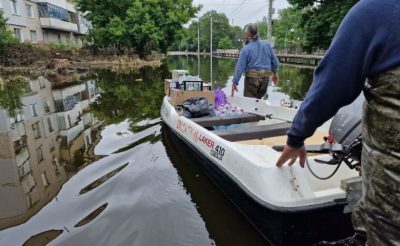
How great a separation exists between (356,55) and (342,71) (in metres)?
0.08

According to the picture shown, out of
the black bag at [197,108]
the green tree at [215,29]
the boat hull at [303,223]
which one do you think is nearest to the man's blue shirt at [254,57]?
the black bag at [197,108]

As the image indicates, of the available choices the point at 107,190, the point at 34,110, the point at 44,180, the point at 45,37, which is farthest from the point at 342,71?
the point at 45,37

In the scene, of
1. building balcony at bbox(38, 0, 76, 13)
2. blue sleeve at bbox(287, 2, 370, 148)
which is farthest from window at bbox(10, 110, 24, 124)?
building balcony at bbox(38, 0, 76, 13)

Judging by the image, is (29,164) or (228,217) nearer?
(228,217)

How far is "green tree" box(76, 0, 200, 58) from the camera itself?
31.5m

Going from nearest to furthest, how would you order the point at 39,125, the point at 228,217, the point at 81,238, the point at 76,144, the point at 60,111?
the point at 81,238
the point at 228,217
the point at 76,144
the point at 39,125
the point at 60,111

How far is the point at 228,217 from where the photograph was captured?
3.23 m

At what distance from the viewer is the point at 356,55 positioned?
3.85 ft

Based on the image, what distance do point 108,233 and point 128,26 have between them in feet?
104

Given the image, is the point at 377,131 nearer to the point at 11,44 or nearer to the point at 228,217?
the point at 228,217

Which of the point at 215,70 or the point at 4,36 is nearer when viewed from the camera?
the point at 4,36

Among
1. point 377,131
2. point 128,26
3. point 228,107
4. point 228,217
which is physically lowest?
point 228,217

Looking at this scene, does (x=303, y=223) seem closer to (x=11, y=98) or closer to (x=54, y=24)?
(x=11, y=98)

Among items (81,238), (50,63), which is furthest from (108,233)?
(50,63)
